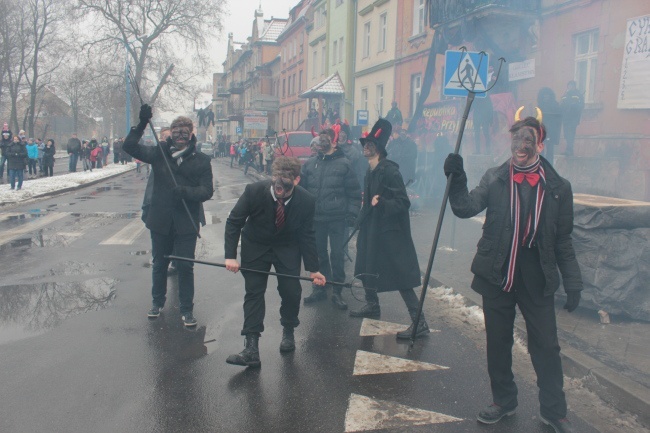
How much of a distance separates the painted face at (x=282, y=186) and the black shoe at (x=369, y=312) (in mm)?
2001

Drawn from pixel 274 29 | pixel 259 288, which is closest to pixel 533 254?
pixel 259 288

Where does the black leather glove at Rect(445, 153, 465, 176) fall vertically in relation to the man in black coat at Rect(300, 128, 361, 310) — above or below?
above

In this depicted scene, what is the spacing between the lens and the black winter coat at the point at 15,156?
1758 centimetres

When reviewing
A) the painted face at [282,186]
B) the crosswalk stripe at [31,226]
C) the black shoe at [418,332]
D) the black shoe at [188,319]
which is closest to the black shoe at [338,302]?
the black shoe at [418,332]

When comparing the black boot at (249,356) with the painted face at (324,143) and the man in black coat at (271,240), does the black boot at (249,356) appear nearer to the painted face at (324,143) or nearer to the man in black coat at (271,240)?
the man in black coat at (271,240)

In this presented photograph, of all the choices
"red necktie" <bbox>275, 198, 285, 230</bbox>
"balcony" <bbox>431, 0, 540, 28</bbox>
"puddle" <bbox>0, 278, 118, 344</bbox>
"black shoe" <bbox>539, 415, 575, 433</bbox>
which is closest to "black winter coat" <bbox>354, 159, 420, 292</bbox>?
"red necktie" <bbox>275, 198, 285, 230</bbox>

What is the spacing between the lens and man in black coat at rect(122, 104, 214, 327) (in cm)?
546

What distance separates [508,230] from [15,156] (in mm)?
17740

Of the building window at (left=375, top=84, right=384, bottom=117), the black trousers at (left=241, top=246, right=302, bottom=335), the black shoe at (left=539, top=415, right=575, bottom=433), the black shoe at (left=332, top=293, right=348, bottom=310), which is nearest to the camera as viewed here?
the black shoe at (left=539, top=415, right=575, bottom=433)

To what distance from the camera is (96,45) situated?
45656mm

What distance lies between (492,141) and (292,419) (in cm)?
1296

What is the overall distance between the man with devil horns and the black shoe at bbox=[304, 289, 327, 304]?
10.2ft

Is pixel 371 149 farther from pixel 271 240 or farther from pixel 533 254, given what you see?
pixel 533 254

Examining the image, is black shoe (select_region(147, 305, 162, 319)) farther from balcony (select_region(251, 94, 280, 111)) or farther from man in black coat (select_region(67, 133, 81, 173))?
balcony (select_region(251, 94, 280, 111))
